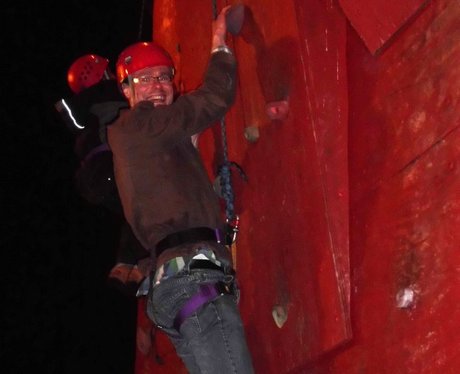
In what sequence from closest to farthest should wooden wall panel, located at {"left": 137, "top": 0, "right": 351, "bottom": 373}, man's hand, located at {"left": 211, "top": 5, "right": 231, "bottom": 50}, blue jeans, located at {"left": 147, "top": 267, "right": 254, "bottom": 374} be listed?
1. blue jeans, located at {"left": 147, "top": 267, "right": 254, "bottom": 374}
2. wooden wall panel, located at {"left": 137, "top": 0, "right": 351, "bottom": 373}
3. man's hand, located at {"left": 211, "top": 5, "right": 231, "bottom": 50}

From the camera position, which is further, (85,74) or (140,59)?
(85,74)

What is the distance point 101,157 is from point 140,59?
18.3 inches

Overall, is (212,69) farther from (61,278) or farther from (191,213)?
(61,278)

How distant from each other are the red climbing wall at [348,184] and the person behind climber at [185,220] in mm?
258

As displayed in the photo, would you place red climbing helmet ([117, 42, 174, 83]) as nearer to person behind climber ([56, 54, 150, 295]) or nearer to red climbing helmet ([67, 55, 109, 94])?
person behind climber ([56, 54, 150, 295])

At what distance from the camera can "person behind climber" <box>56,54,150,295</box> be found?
282 cm

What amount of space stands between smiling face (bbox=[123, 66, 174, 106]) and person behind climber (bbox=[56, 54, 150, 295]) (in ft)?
0.72

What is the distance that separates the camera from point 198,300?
83.9 inches

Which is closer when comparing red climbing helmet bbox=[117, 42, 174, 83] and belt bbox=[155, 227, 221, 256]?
belt bbox=[155, 227, 221, 256]

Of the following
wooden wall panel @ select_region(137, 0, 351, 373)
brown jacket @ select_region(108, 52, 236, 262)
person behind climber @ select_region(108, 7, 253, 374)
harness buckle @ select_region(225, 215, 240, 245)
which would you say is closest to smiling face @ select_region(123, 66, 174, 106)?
person behind climber @ select_region(108, 7, 253, 374)

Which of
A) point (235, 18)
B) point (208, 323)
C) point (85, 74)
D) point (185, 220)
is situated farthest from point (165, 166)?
point (85, 74)

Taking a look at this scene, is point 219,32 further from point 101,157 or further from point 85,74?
point 85,74

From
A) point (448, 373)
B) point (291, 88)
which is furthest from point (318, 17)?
point (448, 373)

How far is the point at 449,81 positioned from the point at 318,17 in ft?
2.63
